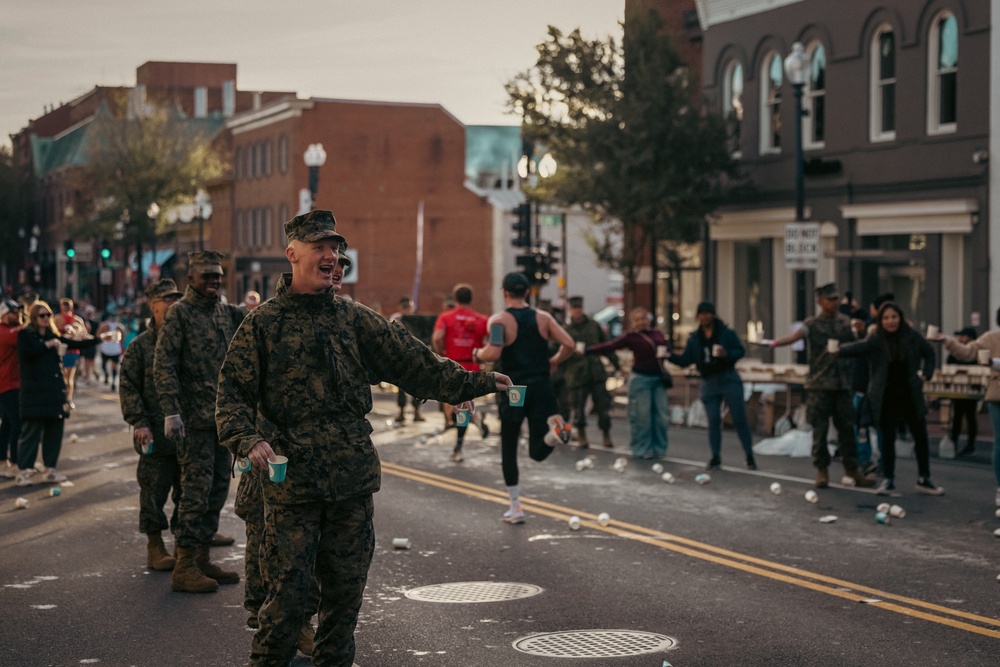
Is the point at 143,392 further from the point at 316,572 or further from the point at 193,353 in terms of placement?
the point at 316,572

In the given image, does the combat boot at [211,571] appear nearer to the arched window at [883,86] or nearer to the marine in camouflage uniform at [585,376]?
the marine in camouflage uniform at [585,376]

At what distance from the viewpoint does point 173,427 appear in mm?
9711

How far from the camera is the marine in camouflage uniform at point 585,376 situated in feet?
66.9

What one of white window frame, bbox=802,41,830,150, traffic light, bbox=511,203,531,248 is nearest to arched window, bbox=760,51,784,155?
white window frame, bbox=802,41,830,150

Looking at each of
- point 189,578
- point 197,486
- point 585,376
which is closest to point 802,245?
point 585,376

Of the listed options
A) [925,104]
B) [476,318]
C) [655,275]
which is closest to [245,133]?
[655,275]

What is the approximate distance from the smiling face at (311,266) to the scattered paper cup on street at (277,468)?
834 millimetres

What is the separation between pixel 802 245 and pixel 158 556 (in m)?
14.9

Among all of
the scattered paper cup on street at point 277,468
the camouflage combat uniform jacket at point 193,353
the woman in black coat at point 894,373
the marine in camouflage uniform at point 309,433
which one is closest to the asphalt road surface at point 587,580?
the woman in black coat at point 894,373

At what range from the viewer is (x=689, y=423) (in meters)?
23.7

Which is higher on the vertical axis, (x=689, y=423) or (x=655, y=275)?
(x=655, y=275)

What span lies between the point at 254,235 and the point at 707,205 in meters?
39.4

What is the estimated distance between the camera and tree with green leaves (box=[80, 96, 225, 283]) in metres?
70.5

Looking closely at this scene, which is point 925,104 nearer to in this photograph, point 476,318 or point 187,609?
point 476,318
